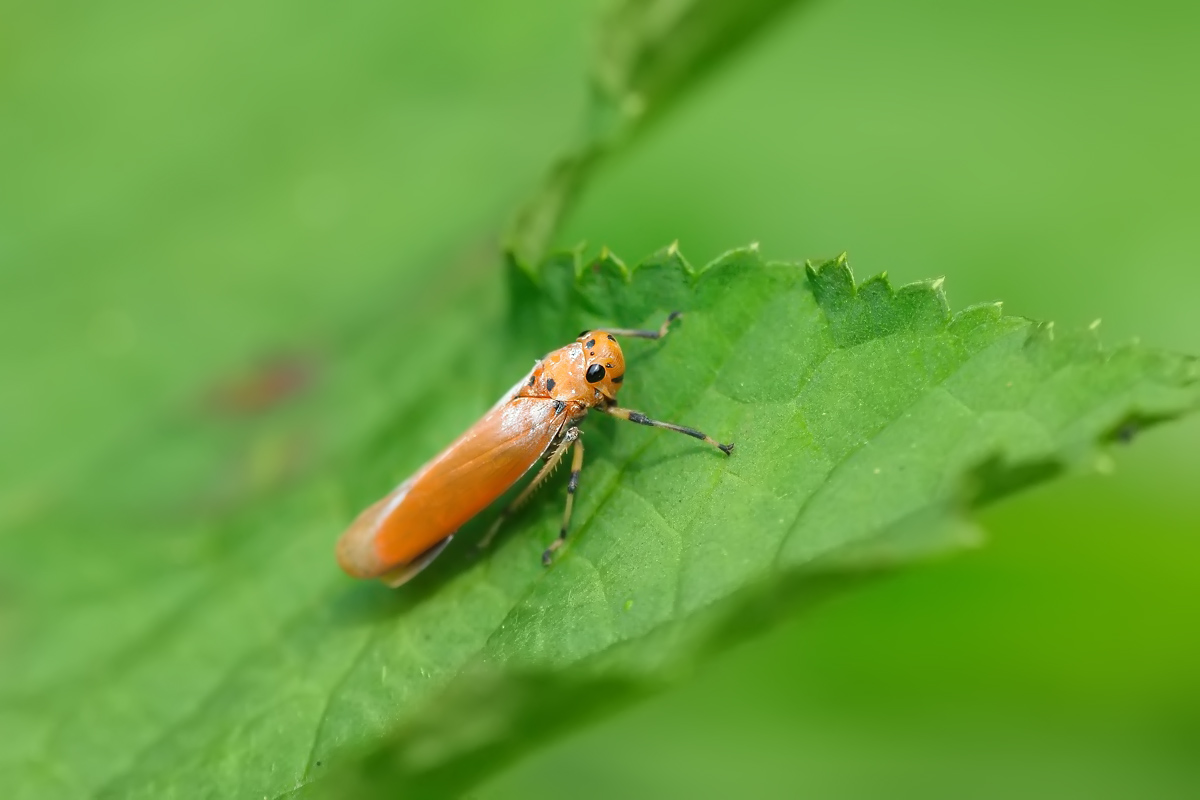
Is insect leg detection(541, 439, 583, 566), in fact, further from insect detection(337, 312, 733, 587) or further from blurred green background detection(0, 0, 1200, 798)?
blurred green background detection(0, 0, 1200, 798)

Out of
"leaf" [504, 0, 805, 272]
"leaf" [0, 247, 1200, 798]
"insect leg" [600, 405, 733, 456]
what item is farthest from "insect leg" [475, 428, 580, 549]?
"leaf" [504, 0, 805, 272]

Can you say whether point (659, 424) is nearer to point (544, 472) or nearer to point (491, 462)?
point (544, 472)

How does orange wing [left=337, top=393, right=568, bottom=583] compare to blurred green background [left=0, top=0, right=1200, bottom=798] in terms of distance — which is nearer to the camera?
blurred green background [left=0, top=0, right=1200, bottom=798]

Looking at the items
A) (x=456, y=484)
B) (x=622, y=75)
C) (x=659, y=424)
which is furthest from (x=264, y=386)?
(x=659, y=424)

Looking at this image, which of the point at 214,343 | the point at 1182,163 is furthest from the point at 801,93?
the point at 214,343

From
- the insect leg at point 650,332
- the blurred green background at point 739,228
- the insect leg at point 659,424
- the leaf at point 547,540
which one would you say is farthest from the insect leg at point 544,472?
the blurred green background at point 739,228

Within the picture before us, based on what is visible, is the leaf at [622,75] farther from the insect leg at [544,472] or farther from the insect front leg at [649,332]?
the insect leg at [544,472]
